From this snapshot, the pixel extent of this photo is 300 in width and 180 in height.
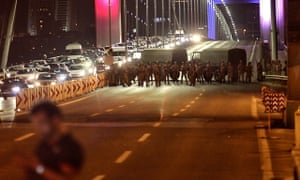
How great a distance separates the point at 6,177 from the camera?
546 inches

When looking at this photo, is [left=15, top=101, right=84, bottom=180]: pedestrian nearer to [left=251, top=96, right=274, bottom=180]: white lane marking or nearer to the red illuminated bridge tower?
[left=251, top=96, right=274, bottom=180]: white lane marking

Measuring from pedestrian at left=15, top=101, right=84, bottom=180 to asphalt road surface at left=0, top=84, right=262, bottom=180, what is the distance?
60 centimetres

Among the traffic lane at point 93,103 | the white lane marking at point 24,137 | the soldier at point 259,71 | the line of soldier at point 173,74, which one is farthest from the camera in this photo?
the soldier at point 259,71

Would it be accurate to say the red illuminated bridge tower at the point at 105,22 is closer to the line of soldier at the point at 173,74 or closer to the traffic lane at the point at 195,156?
the line of soldier at the point at 173,74

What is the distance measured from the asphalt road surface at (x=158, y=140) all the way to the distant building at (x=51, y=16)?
232 ft

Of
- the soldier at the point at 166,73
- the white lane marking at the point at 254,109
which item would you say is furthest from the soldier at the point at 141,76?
the white lane marking at the point at 254,109

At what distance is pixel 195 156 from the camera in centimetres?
1714

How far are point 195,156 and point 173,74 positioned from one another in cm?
4568

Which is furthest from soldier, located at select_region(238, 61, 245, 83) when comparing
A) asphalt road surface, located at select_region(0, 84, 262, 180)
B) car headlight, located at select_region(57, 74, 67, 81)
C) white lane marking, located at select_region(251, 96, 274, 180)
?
white lane marking, located at select_region(251, 96, 274, 180)

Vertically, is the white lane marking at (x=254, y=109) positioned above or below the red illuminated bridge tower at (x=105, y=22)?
below

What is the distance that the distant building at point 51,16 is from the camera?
108062 mm

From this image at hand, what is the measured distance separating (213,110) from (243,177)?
19020mm

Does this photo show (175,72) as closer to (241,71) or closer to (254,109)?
(241,71)

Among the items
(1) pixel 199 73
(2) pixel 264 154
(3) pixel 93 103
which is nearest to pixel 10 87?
(3) pixel 93 103
